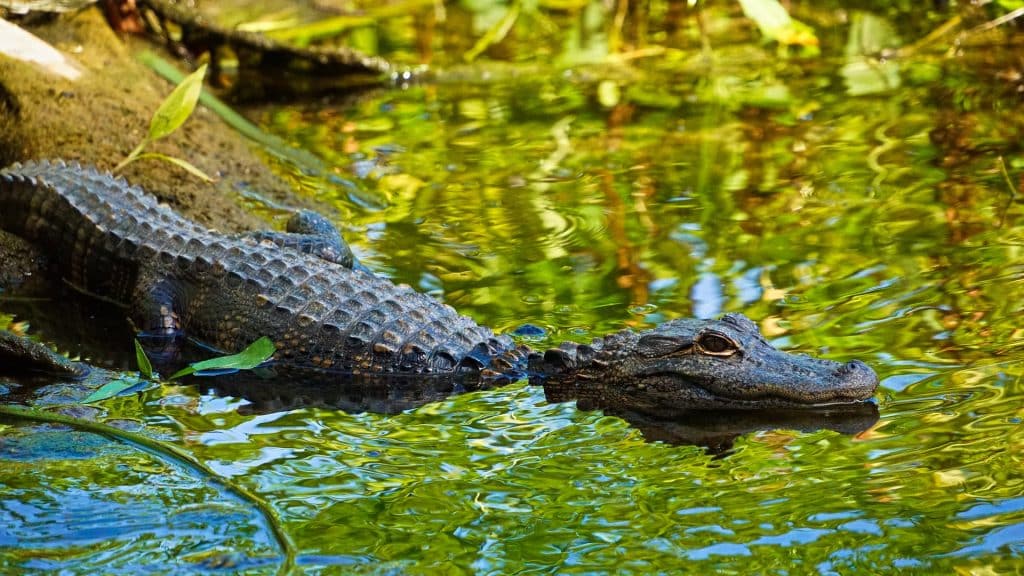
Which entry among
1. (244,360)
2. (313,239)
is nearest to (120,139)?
(313,239)

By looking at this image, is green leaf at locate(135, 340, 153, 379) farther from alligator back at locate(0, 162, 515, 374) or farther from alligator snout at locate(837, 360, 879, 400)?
alligator snout at locate(837, 360, 879, 400)

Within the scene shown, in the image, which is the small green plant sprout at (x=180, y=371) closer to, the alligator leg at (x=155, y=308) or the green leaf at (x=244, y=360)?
the green leaf at (x=244, y=360)

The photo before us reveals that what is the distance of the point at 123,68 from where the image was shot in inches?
334

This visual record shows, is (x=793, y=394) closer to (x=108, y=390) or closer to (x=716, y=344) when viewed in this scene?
(x=716, y=344)

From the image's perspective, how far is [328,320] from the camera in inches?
222

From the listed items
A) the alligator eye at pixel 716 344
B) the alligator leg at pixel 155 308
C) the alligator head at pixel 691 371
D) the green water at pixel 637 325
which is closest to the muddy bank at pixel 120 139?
the green water at pixel 637 325

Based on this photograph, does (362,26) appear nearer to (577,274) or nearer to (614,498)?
(577,274)

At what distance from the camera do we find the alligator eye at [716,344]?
498cm

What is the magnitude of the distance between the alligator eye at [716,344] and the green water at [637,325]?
423 mm

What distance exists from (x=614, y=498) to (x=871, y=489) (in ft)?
2.51

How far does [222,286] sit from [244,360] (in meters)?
0.88

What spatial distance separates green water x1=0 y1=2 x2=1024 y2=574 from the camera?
3756 millimetres

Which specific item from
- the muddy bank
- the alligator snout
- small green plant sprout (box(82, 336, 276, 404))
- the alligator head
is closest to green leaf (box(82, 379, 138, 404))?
small green plant sprout (box(82, 336, 276, 404))

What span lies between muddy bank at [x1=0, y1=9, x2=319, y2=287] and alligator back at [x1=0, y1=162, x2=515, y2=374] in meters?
0.58
